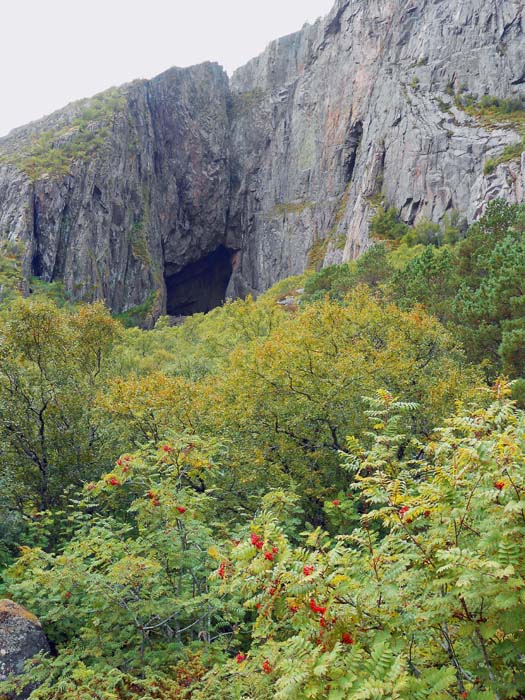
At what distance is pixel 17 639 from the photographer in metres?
6.58

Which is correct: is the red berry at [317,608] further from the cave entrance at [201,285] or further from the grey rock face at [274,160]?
the cave entrance at [201,285]

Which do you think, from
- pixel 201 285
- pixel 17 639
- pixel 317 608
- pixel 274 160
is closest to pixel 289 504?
pixel 17 639

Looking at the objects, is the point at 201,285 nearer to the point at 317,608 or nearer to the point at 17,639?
the point at 17,639

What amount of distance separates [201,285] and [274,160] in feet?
83.3

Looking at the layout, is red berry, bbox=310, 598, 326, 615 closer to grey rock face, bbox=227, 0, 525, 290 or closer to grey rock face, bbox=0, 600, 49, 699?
grey rock face, bbox=0, 600, 49, 699

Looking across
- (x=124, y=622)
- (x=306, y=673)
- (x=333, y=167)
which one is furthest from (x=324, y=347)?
(x=333, y=167)

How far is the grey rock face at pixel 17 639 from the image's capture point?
6449 mm

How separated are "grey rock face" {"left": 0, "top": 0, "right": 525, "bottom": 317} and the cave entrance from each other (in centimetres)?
25

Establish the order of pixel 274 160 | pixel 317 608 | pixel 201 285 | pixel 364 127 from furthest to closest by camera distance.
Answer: pixel 201 285
pixel 274 160
pixel 364 127
pixel 317 608

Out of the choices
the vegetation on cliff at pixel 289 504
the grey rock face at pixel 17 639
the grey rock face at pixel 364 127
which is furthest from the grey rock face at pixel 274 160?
the grey rock face at pixel 17 639

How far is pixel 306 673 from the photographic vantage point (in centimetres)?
289

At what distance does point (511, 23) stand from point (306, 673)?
6442 centimetres

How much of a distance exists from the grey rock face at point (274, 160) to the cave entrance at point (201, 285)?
25 cm

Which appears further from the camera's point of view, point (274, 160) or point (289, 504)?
point (274, 160)
